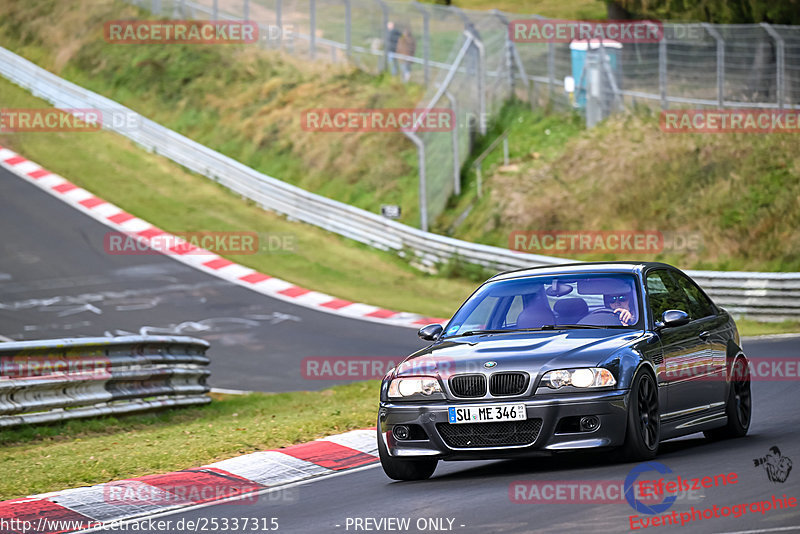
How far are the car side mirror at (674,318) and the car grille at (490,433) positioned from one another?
4.66ft

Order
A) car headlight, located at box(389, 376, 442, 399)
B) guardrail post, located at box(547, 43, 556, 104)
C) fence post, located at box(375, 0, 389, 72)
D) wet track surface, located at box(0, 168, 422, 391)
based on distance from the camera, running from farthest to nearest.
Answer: fence post, located at box(375, 0, 389, 72)
guardrail post, located at box(547, 43, 556, 104)
wet track surface, located at box(0, 168, 422, 391)
car headlight, located at box(389, 376, 442, 399)

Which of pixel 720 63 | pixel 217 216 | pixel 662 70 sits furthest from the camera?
pixel 217 216

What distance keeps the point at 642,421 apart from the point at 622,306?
1076mm

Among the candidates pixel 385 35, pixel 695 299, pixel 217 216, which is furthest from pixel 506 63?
pixel 695 299

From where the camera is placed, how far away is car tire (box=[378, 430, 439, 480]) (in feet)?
28.6

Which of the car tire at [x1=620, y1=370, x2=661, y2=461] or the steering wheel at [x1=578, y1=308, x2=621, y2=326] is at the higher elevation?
the steering wheel at [x1=578, y1=308, x2=621, y2=326]

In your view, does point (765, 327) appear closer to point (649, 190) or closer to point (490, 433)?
point (649, 190)

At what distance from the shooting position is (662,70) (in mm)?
27906

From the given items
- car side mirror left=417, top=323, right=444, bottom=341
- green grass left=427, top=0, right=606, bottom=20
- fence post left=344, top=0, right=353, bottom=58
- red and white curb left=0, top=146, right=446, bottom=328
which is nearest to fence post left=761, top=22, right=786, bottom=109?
red and white curb left=0, top=146, right=446, bottom=328

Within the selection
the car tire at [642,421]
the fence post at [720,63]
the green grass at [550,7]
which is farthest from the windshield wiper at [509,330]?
the green grass at [550,7]

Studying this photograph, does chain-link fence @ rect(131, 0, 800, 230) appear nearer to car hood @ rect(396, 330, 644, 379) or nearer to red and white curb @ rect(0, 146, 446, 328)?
red and white curb @ rect(0, 146, 446, 328)

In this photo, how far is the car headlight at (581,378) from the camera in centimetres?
811

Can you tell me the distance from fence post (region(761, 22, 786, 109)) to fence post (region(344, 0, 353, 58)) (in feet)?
43.0

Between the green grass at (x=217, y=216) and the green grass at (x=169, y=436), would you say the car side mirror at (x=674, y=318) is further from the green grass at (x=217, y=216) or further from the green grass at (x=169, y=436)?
the green grass at (x=217, y=216)
